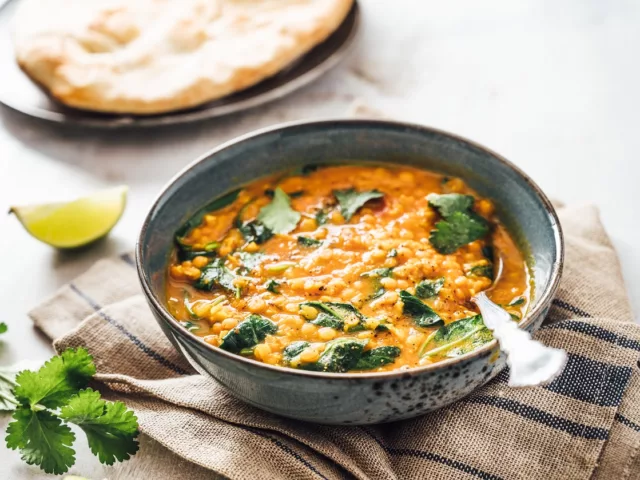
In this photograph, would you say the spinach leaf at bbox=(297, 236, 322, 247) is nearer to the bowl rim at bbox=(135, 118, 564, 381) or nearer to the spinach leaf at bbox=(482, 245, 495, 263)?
the bowl rim at bbox=(135, 118, 564, 381)

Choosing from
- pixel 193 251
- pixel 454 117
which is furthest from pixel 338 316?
pixel 454 117

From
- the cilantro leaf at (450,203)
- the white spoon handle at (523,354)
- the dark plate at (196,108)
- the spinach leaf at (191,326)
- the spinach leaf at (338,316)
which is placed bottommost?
the dark plate at (196,108)

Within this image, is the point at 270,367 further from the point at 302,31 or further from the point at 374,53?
the point at 374,53

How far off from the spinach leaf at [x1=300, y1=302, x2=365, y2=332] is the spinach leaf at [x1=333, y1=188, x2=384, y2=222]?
1.84 ft

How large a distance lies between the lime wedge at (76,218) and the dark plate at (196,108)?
709 millimetres

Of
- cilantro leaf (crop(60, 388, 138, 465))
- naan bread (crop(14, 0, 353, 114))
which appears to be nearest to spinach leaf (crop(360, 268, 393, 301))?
cilantro leaf (crop(60, 388, 138, 465))

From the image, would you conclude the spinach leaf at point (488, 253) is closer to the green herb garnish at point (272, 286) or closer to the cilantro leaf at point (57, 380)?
the green herb garnish at point (272, 286)

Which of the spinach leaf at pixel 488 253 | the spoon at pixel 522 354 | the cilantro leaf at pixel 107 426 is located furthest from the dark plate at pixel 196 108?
the spoon at pixel 522 354

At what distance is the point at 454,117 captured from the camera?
4.69 meters

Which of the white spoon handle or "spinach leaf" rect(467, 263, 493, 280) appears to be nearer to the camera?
the white spoon handle

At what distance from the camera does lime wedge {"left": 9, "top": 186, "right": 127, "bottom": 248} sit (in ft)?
11.8

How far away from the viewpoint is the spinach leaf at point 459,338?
2654 millimetres

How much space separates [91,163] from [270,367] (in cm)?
238

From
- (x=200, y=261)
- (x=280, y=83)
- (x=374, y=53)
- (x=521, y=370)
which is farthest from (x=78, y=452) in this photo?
(x=374, y=53)
